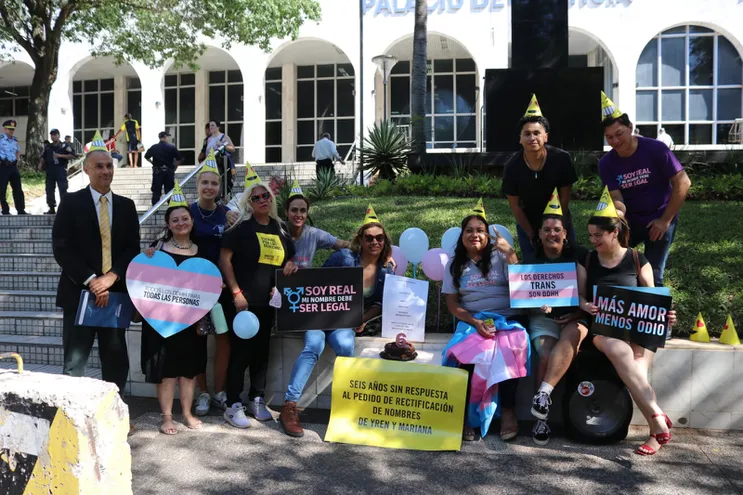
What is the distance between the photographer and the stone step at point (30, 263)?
9.06 metres

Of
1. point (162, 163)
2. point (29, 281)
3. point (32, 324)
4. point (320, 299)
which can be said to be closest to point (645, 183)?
point (320, 299)

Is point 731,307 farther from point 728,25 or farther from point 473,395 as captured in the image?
point 728,25

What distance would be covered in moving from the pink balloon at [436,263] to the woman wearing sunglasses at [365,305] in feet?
1.40

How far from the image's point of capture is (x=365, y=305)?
5723 millimetres

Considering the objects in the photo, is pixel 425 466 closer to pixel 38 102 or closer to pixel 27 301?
pixel 27 301

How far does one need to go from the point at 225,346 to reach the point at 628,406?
10.6ft

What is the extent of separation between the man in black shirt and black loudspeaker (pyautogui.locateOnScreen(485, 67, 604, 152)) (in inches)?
191

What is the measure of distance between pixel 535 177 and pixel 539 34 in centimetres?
588

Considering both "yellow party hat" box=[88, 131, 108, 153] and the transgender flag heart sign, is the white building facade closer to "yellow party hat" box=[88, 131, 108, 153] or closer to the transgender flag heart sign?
"yellow party hat" box=[88, 131, 108, 153]

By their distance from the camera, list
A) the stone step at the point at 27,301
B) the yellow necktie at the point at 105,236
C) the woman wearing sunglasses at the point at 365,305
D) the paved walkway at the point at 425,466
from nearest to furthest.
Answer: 1. the paved walkway at the point at 425,466
2. the yellow necktie at the point at 105,236
3. the woman wearing sunglasses at the point at 365,305
4. the stone step at the point at 27,301

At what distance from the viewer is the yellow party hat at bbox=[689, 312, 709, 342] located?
5.25 m

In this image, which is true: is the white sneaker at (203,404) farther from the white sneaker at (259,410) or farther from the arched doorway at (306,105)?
the arched doorway at (306,105)

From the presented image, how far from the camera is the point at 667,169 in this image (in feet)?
16.4

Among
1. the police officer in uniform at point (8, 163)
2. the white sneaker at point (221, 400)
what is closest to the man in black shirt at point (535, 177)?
the white sneaker at point (221, 400)
